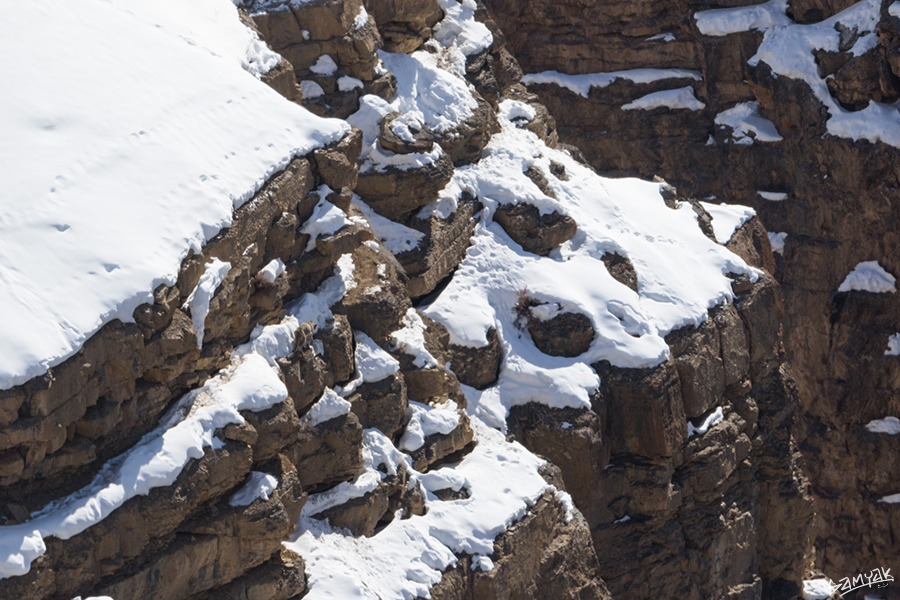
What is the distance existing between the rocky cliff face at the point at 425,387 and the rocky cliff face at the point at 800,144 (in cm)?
861

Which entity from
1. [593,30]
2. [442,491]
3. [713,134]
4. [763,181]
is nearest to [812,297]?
[763,181]

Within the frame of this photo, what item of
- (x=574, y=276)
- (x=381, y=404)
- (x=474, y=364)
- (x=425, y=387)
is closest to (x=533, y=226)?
(x=574, y=276)

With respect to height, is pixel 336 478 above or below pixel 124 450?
below

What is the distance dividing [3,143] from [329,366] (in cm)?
540

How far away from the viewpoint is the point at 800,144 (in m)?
34.1

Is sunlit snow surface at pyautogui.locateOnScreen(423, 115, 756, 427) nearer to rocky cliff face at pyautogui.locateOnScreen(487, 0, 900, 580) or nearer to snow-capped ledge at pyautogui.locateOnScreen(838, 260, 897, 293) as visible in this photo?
rocky cliff face at pyautogui.locateOnScreen(487, 0, 900, 580)

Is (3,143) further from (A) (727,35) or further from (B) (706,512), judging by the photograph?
(A) (727,35)

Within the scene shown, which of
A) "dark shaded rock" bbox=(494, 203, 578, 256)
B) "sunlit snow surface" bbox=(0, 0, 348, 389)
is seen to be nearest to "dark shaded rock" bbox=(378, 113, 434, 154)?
"dark shaded rock" bbox=(494, 203, 578, 256)

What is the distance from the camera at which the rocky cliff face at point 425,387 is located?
12.0m

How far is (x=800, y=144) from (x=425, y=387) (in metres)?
21.1

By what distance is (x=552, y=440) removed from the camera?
2002 centimetres

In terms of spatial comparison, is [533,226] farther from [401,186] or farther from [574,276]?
[401,186]

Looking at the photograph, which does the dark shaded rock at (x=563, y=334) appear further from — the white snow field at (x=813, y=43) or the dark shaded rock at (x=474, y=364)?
the white snow field at (x=813, y=43)

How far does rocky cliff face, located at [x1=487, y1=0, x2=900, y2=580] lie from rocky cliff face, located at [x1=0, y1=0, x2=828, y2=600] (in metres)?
8.61
